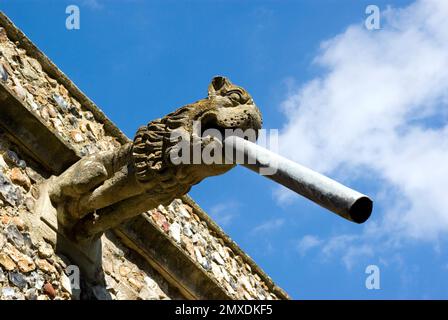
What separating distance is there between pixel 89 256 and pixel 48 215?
1.40 ft

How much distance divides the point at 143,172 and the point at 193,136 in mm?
417

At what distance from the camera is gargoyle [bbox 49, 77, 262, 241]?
23.8 feet

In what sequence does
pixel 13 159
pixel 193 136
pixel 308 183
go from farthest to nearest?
pixel 13 159 → pixel 193 136 → pixel 308 183

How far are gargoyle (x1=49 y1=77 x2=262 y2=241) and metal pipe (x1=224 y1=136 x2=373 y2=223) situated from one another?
1.60 ft

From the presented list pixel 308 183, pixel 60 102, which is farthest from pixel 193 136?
pixel 60 102

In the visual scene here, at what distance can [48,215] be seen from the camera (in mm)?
7867

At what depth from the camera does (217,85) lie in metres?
7.50

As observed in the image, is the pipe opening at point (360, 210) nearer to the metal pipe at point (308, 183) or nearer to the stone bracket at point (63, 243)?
the metal pipe at point (308, 183)

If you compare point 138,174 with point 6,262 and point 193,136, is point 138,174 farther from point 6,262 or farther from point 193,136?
point 6,262
